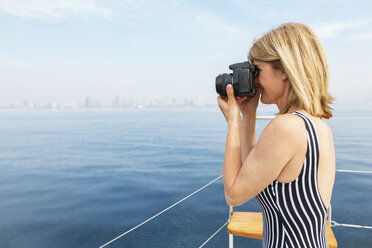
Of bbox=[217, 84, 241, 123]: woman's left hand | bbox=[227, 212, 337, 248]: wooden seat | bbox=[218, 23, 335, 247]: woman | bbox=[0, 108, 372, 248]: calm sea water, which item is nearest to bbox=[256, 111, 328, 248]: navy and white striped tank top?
bbox=[218, 23, 335, 247]: woman

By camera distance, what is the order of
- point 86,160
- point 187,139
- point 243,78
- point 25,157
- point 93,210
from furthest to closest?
point 187,139, point 25,157, point 86,160, point 93,210, point 243,78

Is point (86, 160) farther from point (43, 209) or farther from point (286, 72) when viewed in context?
point (286, 72)

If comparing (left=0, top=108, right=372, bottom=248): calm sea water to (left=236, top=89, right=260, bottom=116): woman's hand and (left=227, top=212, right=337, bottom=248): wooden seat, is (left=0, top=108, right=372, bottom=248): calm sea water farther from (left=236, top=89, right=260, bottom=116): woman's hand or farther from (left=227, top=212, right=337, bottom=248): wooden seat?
(left=236, top=89, right=260, bottom=116): woman's hand

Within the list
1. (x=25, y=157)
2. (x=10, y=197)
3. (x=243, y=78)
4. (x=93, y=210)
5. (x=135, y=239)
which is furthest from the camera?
(x=25, y=157)

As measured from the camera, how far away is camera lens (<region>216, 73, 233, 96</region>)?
65 cm

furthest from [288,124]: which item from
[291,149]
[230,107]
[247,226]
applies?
[247,226]

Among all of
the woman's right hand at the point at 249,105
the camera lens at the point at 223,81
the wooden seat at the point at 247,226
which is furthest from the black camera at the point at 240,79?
the wooden seat at the point at 247,226

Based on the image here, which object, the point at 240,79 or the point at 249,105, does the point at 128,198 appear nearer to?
the point at 249,105

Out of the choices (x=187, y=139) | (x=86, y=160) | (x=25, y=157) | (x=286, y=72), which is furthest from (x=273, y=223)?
Answer: (x=187, y=139)

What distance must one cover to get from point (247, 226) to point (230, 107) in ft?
2.68

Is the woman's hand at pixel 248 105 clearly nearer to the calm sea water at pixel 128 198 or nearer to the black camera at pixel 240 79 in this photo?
the black camera at pixel 240 79

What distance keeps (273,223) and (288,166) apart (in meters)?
0.17

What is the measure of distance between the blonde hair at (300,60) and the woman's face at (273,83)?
12 mm

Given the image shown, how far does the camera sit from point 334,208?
27.6ft
